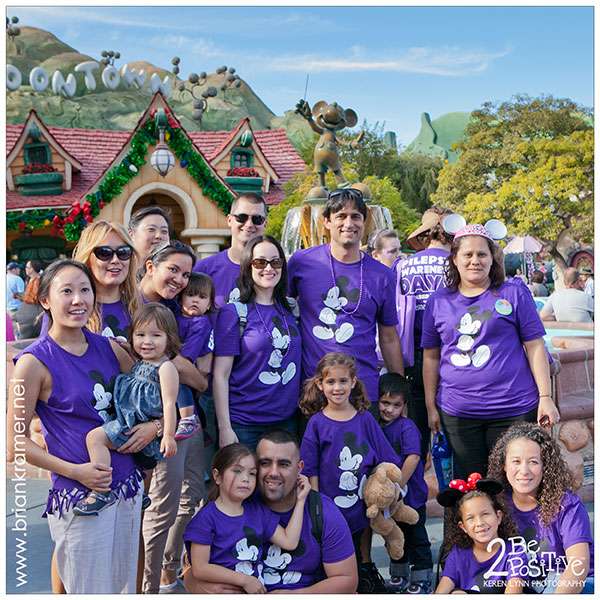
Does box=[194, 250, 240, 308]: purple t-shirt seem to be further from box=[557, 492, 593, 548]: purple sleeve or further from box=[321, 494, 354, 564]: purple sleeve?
box=[557, 492, 593, 548]: purple sleeve

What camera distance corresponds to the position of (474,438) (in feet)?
13.8

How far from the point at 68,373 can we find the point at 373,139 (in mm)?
40385

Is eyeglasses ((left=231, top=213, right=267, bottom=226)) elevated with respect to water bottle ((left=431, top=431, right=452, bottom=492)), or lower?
elevated

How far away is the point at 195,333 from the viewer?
157 inches

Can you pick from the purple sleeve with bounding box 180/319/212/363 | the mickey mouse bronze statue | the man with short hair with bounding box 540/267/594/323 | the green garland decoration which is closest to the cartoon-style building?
the green garland decoration

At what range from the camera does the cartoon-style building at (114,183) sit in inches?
859

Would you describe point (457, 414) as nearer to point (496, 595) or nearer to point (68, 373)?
point (496, 595)

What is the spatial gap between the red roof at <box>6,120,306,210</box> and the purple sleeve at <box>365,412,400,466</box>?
19548mm

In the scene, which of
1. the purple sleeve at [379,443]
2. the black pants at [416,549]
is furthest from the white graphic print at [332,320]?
the black pants at [416,549]

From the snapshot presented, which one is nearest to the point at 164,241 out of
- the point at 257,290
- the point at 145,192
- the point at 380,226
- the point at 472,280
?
the point at 257,290

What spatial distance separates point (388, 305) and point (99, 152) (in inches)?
874

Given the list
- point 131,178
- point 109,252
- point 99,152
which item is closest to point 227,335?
point 109,252

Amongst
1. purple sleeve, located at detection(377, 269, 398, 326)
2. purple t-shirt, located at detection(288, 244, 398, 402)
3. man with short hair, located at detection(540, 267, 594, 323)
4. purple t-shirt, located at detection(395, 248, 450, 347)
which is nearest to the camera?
purple t-shirt, located at detection(288, 244, 398, 402)

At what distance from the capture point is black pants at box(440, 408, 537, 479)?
4153 mm
